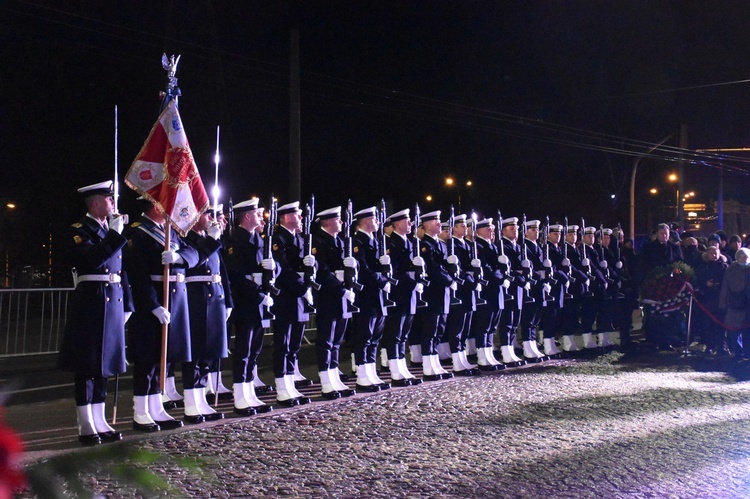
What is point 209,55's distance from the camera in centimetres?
2083

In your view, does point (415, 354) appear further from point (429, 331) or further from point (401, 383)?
point (401, 383)

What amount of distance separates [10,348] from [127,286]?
847 centimetres

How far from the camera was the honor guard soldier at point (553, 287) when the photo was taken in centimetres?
1363

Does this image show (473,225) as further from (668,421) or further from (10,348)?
(10,348)

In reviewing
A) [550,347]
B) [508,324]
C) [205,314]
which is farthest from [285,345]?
[550,347]

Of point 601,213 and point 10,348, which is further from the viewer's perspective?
point 601,213

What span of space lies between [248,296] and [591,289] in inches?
326

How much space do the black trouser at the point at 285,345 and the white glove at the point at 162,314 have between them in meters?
1.89

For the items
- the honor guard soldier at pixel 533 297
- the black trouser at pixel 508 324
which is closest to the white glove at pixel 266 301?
the black trouser at pixel 508 324

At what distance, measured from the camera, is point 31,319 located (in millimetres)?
14695

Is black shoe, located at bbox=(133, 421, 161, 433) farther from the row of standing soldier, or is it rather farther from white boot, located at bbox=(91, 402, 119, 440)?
white boot, located at bbox=(91, 402, 119, 440)

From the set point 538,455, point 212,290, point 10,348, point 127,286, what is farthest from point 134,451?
point 10,348

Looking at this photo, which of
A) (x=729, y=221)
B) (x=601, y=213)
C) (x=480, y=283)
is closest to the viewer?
(x=480, y=283)

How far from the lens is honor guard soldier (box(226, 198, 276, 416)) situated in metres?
8.42
